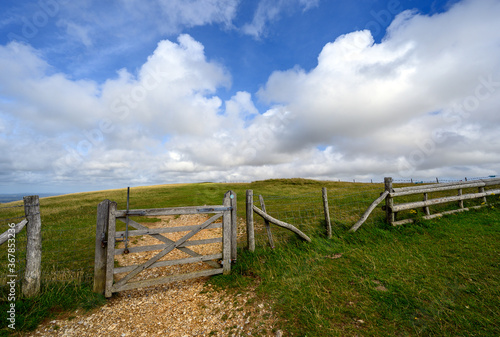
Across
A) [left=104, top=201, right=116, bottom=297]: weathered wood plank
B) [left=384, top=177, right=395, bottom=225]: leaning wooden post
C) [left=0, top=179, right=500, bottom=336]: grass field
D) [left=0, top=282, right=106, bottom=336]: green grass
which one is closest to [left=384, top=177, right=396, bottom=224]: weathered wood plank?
[left=384, top=177, right=395, bottom=225]: leaning wooden post

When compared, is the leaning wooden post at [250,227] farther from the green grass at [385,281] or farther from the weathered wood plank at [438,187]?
the weathered wood plank at [438,187]

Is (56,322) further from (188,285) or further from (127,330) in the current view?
(188,285)

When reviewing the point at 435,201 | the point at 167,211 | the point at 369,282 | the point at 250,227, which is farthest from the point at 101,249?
the point at 435,201

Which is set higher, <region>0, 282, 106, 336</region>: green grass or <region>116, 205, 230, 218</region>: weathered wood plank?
<region>116, 205, 230, 218</region>: weathered wood plank

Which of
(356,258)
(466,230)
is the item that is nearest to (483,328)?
(356,258)

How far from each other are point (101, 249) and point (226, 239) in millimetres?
3772

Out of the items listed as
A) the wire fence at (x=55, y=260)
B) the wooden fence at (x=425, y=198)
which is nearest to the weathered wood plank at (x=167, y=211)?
the wire fence at (x=55, y=260)

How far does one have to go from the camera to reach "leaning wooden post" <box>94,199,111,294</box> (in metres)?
6.17

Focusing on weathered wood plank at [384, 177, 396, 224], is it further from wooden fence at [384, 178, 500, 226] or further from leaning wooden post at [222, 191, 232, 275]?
leaning wooden post at [222, 191, 232, 275]

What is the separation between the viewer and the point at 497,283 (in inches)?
208

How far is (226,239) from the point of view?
24.4 ft

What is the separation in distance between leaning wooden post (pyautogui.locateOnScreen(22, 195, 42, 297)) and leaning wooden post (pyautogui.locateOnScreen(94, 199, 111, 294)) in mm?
1387

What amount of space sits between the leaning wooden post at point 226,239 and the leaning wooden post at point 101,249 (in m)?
3.57

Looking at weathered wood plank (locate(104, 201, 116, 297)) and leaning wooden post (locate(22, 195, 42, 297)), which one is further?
weathered wood plank (locate(104, 201, 116, 297))
